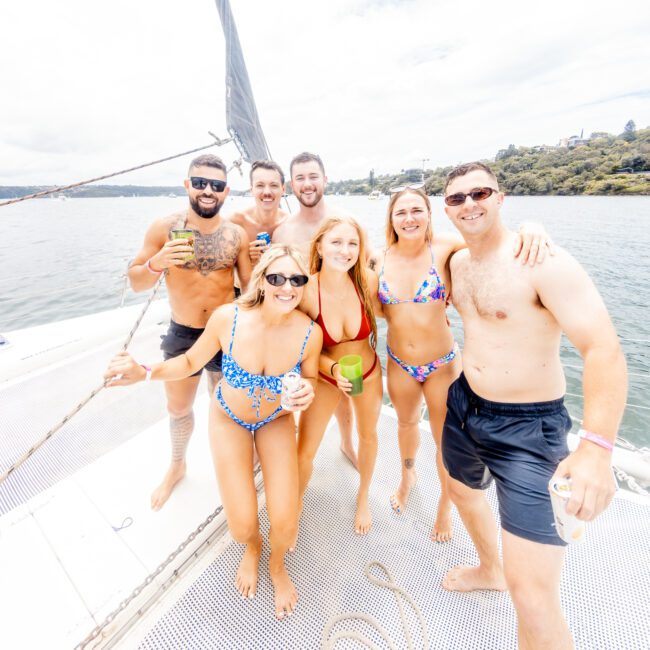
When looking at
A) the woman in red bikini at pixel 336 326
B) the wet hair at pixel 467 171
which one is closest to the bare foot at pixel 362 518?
the woman in red bikini at pixel 336 326

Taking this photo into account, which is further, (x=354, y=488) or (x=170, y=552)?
(x=354, y=488)

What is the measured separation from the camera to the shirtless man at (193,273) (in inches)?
95.8

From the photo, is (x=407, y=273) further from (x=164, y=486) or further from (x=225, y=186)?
(x=164, y=486)

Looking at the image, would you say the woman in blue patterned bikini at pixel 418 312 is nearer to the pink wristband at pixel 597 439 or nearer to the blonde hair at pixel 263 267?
the blonde hair at pixel 263 267

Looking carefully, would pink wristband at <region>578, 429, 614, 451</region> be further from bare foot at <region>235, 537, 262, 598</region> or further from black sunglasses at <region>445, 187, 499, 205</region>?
bare foot at <region>235, 537, 262, 598</region>

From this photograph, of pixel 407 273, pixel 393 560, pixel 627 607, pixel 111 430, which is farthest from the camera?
pixel 111 430

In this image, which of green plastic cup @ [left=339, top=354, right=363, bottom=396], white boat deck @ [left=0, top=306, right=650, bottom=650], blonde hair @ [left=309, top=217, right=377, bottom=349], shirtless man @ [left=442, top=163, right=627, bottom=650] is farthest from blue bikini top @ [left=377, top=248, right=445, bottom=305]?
white boat deck @ [left=0, top=306, right=650, bottom=650]

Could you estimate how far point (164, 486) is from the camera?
2.54 meters

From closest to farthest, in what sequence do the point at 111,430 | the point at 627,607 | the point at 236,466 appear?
the point at 627,607
the point at 236,466
the point at 111,430

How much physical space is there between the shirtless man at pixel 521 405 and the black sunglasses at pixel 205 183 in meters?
1.63

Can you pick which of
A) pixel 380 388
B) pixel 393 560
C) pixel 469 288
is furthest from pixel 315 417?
pixel 469 288

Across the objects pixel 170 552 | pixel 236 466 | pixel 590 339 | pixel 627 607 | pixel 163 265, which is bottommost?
pixel 627 607

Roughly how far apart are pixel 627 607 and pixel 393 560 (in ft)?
4.23

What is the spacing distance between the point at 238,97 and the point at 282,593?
260 inches
